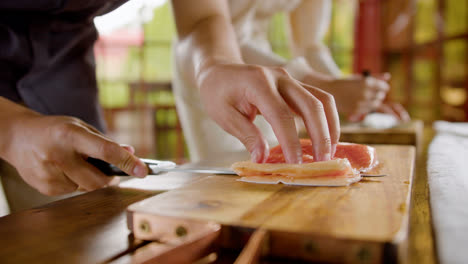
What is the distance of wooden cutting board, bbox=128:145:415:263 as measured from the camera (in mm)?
454

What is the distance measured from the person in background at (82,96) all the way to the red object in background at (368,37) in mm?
4637

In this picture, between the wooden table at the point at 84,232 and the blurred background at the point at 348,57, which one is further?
the blurred background at the point at 348,57

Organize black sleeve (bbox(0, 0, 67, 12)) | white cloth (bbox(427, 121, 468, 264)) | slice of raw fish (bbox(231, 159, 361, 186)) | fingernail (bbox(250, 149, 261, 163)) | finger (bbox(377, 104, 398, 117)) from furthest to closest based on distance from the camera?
finger (bbox(377, 104, 398, 117)), black sleeve (bbox(0, 0, 67, 12)), fingernail (bbox(250, 149, 261, 163)), slice of raw fish (bbox(231, 159, 361, 186)), white cloth (bbox(427, 121, 468, 264))

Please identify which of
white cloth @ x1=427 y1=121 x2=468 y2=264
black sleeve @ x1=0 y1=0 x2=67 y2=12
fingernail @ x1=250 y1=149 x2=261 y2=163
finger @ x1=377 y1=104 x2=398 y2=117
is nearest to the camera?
white cloth @ x1=427 y1=121 x2=468 y2=264

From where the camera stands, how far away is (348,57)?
19.3 feet

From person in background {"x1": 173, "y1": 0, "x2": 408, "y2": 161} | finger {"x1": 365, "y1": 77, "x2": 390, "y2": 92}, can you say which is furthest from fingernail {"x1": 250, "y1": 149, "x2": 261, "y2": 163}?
finger {"x1": 365, "y1": 77, "x2": 390, "y2": 92}

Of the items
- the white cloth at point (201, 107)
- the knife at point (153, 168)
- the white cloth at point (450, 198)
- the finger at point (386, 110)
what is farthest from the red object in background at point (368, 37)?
the knife at point (153, 168)

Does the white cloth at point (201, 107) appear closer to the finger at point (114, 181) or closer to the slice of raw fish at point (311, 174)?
the finger at point (114, 181)

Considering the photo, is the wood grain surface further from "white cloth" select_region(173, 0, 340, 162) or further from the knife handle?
"white cloth" select_region(173, 0, 340, 162)

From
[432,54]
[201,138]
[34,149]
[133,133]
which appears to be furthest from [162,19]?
[34,149]

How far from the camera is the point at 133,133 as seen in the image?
630 centimetres

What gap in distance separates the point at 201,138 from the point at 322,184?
1188mm

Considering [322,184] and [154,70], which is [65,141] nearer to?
[322,184]

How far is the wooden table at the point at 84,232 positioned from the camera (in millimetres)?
512
